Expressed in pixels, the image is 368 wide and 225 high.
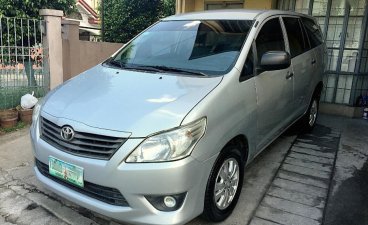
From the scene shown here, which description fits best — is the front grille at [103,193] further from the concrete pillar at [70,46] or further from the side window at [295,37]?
the concrete pillar at [70,46]

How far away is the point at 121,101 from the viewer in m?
2.78

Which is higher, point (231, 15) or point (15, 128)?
point (231, 15)

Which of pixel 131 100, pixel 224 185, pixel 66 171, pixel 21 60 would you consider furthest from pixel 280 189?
pixel 21 60

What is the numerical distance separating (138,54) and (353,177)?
2842 millimetres

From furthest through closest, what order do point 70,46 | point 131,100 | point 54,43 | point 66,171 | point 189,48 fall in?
1. point 70,46
2. point 54,43
3. point 189,48
4. point 131,100
5. point 66,171

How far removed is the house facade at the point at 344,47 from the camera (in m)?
6.52

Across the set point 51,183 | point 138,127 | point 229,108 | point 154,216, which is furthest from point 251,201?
point 51,183

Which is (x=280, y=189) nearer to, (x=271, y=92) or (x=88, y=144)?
(x=271, y=92)

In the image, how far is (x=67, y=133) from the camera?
2635 millimetres

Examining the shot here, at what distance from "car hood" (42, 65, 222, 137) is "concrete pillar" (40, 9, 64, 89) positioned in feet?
10.9

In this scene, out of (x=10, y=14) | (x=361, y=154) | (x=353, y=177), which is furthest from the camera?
(x=10, y=14)

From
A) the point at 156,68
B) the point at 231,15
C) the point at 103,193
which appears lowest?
the point at 103,193

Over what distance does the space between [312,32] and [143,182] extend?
3.98m

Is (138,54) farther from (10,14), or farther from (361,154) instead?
(10,14)
